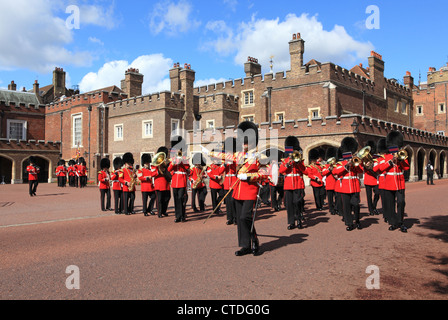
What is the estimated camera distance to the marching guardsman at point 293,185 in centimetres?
865

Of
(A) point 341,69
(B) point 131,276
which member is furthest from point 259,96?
(B) point 131,276

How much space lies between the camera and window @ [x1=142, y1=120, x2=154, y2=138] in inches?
1164

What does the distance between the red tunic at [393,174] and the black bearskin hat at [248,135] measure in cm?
365

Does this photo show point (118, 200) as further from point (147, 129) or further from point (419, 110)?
point (419, 110)

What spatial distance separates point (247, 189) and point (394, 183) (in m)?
4.14

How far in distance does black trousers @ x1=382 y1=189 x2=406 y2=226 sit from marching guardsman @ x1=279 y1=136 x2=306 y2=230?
1.99m

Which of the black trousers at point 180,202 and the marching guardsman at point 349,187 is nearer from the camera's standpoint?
the marching guardsman at point 349,187

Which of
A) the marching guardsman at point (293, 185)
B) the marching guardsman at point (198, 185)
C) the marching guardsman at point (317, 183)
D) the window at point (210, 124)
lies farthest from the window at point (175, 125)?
the marching guardsman at point (293, 185)

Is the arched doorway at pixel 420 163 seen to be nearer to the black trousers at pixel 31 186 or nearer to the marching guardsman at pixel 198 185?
the marching guardsman at pixel 198 185

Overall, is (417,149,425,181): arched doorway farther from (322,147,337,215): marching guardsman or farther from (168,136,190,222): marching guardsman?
(168,136,190,222): marching guardsman

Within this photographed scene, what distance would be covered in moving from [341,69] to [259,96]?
6.96 m

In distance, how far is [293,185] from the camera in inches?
347

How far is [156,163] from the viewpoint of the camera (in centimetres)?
1077

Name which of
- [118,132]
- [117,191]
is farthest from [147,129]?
[117,191]
